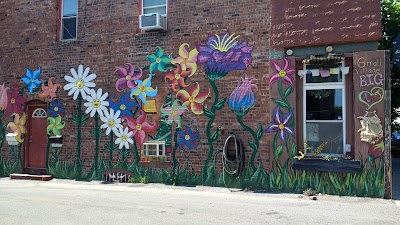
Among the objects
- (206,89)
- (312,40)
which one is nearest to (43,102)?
(206,89)

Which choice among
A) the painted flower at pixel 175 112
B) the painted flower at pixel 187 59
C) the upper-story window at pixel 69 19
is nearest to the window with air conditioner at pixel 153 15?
the painted flower at pixel 187 59

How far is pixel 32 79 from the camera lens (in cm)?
1189

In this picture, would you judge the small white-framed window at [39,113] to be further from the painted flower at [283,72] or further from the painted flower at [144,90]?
the painted flower at [283,72]

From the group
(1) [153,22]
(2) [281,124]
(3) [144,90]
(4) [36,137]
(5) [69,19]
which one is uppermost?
(5) [69,19]

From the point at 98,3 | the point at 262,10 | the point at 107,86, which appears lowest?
the point at 107,86

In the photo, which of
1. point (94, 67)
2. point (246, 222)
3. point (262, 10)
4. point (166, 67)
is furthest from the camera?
point (94, 67)

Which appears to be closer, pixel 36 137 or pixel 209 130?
pixel 209 130

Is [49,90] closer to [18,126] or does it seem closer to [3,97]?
[18,126]

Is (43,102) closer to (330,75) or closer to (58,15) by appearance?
(58,15)

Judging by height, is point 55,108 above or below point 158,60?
below

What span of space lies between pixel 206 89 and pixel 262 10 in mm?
2380

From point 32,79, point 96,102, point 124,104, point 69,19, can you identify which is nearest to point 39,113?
point 32,79

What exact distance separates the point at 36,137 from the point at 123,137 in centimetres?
320

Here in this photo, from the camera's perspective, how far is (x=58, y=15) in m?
11.9
